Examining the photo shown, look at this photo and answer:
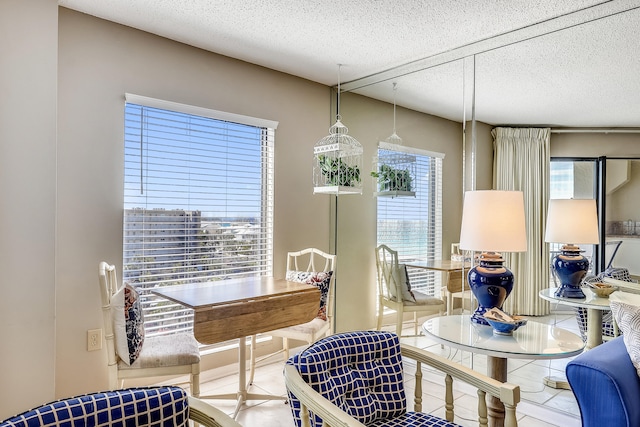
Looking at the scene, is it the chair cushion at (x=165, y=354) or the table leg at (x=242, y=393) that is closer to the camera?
the chair cushion at (x=165, y=354)

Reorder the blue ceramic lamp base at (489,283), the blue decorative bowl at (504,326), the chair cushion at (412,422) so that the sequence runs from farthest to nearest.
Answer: the blue ceramic lamp base at (489,283) < the blue decorative bowl at (504,326) < the chair cushion at (412,422)

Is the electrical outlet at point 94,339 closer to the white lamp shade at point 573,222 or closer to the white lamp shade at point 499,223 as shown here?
the white lamp shade at point 499,223

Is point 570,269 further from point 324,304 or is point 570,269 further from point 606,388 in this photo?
point 324,304

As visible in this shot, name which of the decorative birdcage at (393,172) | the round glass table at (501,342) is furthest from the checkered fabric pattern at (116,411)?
the decorative birdcage at (393,172)

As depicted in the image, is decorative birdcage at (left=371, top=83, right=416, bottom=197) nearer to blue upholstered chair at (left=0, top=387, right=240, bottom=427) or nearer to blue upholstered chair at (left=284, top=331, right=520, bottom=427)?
blue upholstered chair at (left=284, top=331, right=520, bottom=427)

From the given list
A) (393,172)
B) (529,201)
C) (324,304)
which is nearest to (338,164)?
(393,172)

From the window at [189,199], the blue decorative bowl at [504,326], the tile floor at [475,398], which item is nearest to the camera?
the blue decorative bowl at [504,326]

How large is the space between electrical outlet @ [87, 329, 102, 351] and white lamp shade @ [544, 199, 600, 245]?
2595 millimetres

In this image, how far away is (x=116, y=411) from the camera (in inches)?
40.5

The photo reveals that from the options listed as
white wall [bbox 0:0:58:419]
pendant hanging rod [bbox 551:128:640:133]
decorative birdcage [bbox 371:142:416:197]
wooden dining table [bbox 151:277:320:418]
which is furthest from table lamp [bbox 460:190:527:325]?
white wall [bbox 0:0:58:419]

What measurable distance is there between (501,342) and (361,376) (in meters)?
0.71

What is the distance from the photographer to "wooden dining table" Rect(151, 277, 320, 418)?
2164mm

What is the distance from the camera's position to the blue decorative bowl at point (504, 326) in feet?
6.15

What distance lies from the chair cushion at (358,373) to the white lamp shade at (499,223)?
69 centimetres
